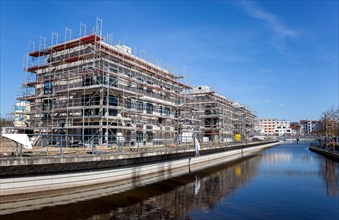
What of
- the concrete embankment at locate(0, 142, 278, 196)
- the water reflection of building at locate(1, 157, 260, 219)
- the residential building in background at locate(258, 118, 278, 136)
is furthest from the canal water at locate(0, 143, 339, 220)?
the residential building in background at locate(258, 118, 278, 136)

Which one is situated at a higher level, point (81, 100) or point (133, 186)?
point (81, 100)

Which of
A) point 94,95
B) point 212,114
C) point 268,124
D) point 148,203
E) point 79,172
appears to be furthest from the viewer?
point 268,124

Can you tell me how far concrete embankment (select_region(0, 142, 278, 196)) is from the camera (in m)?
12.1

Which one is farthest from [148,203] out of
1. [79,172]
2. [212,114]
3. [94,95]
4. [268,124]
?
[268,124]

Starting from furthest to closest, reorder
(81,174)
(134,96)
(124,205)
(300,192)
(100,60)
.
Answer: (134,96) < (100,60) < (300,192) < (81,174) < (124,205)

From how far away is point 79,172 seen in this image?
587 inches

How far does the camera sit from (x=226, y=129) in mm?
61969

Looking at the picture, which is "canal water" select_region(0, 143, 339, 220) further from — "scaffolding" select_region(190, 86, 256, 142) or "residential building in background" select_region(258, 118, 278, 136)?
"residential building in background" select_region(258, 118, 278, 136)

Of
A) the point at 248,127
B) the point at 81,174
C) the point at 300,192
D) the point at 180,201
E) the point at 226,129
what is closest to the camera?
the point at 180,201

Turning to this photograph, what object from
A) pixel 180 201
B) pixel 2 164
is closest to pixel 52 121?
pixel 2 164

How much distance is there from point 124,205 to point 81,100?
18.0 meters

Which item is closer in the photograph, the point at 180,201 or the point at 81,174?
the point at 180,201

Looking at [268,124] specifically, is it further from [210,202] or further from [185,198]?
[210,202]

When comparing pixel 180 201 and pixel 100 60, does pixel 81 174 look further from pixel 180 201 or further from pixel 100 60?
pixel 100 60
